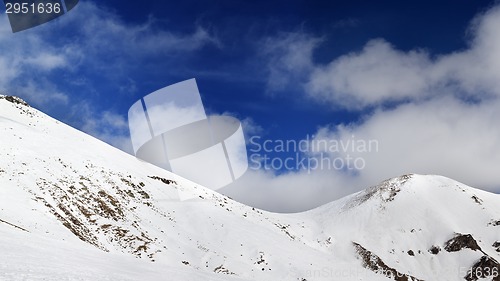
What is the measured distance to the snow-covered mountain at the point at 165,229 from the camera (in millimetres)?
20203

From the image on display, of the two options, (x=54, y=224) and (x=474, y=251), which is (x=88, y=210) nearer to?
(x=54, y=224)

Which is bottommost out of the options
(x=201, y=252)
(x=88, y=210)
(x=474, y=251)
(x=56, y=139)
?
(x=474, y=251)

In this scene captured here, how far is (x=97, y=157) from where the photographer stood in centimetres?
6288

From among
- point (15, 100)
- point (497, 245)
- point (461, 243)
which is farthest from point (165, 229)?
point (497, 245)

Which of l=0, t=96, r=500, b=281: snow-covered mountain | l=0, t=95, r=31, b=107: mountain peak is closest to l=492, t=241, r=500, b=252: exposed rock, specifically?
l=0, t=96, r=500, b=281: snow-covered mountain

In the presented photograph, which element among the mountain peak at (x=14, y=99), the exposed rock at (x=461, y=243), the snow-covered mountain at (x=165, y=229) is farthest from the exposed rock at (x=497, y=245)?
the mountain peak at (x=14, y=99)

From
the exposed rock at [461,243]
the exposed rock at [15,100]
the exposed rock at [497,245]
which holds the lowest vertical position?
the exposed rock at [497,245]

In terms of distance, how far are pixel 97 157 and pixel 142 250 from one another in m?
25.5

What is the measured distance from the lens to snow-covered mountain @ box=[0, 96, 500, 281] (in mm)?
20203

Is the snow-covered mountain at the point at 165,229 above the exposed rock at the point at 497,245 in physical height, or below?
above

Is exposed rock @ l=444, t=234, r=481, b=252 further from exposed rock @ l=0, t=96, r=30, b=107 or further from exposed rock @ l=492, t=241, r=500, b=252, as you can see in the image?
exposed rock @ l=0, t=96, r=30, b=107

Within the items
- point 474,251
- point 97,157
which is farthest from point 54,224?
point 474,251

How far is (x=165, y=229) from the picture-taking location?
53094mm

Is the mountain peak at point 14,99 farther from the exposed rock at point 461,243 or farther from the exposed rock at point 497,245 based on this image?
the exposed rock at point 497,245
